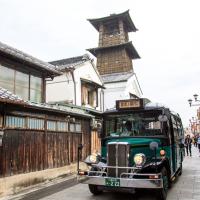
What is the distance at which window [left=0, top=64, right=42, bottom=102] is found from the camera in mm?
15040

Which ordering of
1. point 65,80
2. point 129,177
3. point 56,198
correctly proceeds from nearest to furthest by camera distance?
point 129,177 → point 56,198 → point 65,80

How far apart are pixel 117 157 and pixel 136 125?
1.57 metres

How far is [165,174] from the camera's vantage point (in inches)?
353

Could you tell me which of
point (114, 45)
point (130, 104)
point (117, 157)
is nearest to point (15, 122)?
point (130, 104)

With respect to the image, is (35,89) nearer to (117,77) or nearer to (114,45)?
(117,77)

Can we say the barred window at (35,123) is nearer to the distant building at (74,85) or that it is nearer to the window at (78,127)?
the window at (78,127)

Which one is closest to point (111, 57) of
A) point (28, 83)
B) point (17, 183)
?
point (28, 83)

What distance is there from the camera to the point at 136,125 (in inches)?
382

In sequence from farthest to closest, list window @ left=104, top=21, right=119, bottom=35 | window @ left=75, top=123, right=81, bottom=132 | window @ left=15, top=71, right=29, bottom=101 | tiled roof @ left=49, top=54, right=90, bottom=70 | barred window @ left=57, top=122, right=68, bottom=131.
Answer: window @ left=104, top=21, right=119, bottom=35
tiled roof @ left=49, top=54, right=90, bottom=70
window @ left=75, top=123, right=81, bottom=132
window @ left=15, top=71, right=29, bottom=101
barred window @ left=57, top=122, right=68, bottom=131

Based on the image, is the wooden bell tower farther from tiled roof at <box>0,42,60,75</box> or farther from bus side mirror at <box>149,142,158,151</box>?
bus side mirror at <box>149,142,158,151</box>

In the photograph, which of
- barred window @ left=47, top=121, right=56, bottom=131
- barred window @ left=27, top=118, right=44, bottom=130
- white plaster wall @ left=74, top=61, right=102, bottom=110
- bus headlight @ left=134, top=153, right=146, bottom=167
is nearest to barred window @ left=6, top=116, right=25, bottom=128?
barred window @ left=27, top=118, right=44, bottom=130

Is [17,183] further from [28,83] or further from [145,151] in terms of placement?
[28,83]

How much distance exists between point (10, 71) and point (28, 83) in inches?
62.5

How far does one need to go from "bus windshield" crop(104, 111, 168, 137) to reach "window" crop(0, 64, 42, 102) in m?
7.11
